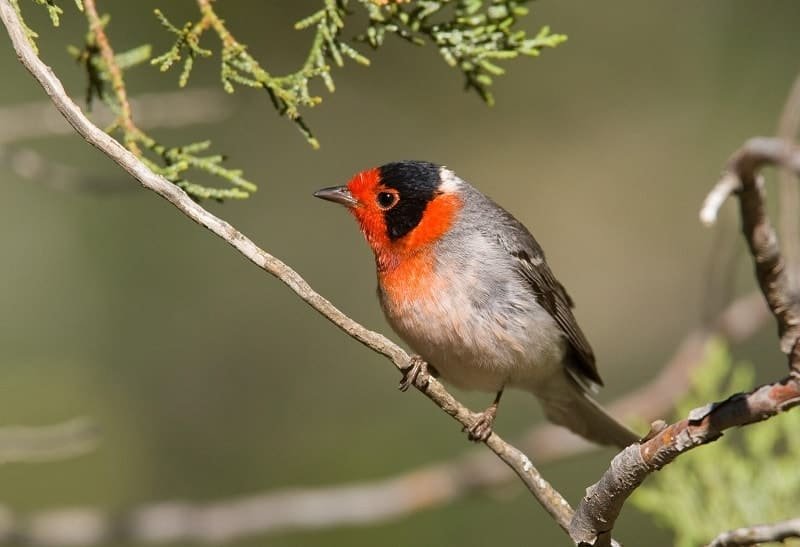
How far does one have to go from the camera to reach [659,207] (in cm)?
850

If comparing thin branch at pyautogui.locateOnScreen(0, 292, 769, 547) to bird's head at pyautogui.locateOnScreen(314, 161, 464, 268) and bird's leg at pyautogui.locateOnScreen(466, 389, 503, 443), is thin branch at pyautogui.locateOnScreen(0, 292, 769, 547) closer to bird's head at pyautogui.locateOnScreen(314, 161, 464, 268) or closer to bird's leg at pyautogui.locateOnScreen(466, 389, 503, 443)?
bird's leg at pyautogui.locateOnScreen(466, 389, 503, 443)

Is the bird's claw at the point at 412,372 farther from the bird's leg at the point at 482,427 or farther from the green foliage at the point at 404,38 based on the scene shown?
the green foliage at the point at 404,38

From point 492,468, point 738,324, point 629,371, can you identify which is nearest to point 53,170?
point 492,468

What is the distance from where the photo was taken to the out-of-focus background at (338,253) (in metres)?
5.86

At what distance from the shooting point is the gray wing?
4008 mm

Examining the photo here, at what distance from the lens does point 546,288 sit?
13.4 feet

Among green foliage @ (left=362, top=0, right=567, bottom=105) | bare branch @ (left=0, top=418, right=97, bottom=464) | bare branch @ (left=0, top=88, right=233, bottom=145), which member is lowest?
bare branch @ (left=0, top=418, right=97, bottom=464)

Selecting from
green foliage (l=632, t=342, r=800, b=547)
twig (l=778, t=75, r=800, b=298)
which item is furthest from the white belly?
twig (l=778, t=75, r=800, b=298)

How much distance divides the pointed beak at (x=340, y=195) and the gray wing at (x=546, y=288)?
0.57 m

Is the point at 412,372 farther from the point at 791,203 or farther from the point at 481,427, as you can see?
the point at 791,203

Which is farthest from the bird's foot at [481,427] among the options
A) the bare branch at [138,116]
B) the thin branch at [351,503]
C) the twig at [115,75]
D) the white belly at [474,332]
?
the bare branch at [138,116]

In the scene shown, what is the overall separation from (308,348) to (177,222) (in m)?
1.15

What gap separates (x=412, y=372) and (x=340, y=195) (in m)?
1.29

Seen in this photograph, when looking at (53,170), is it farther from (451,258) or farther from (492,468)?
(492,468)
